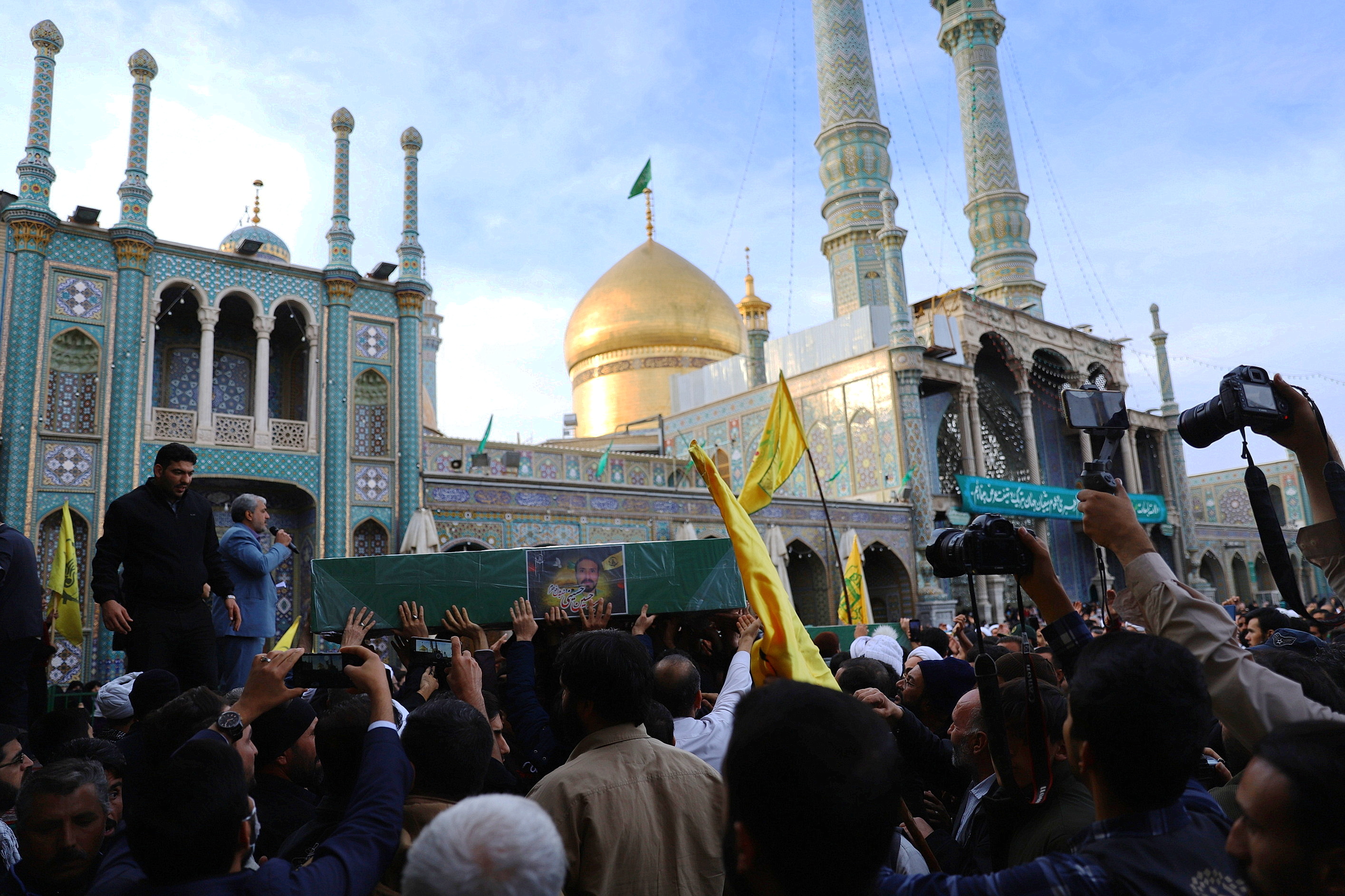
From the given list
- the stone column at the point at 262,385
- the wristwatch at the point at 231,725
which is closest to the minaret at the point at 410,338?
the stone column at the point at 262,385

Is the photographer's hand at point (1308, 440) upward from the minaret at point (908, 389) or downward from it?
downward

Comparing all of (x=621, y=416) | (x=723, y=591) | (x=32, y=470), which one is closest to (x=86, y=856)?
(x=723, y=591)

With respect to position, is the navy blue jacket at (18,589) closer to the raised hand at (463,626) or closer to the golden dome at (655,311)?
the raised hand at (463,626)

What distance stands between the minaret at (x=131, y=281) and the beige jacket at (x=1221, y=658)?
12782 millimetres

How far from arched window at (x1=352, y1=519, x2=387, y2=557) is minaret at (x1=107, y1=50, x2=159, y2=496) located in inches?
116

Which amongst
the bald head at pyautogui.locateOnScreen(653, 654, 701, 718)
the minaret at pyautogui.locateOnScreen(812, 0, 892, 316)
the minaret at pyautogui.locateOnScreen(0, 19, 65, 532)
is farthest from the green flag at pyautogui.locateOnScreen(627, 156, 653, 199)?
the bald head at pyautogui.locateOnScreen(653, 654, 701, 718)

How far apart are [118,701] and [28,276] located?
1019cm

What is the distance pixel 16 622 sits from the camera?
4.20m

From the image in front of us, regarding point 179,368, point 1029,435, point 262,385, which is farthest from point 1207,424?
point 1029,435

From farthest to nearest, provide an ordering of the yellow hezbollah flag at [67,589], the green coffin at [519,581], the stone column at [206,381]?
1. the stone column at [206,381]
2. the yellow hezbollah flag at [67,589]
3. the green coffin at [519,581]

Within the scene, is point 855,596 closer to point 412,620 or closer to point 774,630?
point 412,620

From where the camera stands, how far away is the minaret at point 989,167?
27906 millimetres

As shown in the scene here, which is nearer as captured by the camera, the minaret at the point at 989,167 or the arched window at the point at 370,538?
the arched window at the point at 370,538

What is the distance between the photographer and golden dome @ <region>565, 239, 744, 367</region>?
30516mm
